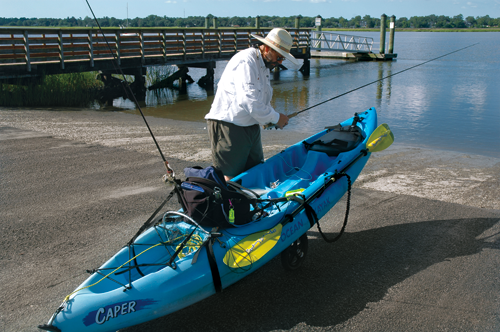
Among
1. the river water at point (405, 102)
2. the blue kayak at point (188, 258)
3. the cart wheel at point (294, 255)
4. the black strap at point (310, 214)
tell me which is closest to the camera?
the blue kayak at point (188, 258)

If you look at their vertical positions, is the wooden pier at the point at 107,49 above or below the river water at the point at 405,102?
above

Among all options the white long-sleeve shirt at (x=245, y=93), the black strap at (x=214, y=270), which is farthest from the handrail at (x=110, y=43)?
the black strap at (x=214, y=270)

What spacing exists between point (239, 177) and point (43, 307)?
6.73ft

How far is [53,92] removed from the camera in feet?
44.6

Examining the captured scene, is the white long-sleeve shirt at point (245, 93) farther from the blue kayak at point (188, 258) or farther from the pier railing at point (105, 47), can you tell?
the pier railing at point (105, 47)

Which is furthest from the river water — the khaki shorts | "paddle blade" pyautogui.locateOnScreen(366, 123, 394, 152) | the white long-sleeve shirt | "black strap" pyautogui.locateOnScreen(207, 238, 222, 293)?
"black strap" pyautogui.locateOnScreen(207, 238, 222, 293)

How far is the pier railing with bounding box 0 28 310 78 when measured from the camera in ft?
42.2

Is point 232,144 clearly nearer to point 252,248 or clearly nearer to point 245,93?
point 245,93

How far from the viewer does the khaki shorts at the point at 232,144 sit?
4.05 metres

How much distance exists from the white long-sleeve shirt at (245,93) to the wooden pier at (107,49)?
19.7 ft

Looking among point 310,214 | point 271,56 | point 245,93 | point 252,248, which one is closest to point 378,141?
point 310,214

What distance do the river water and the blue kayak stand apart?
692cm

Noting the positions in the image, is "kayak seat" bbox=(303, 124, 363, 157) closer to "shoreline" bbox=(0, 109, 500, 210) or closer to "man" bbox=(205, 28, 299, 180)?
"shoreline" bbox=(0, 109, 500, 210)

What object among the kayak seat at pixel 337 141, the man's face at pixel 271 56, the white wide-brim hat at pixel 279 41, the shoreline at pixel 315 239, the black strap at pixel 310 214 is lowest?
the shoreline at pixel 315 239
